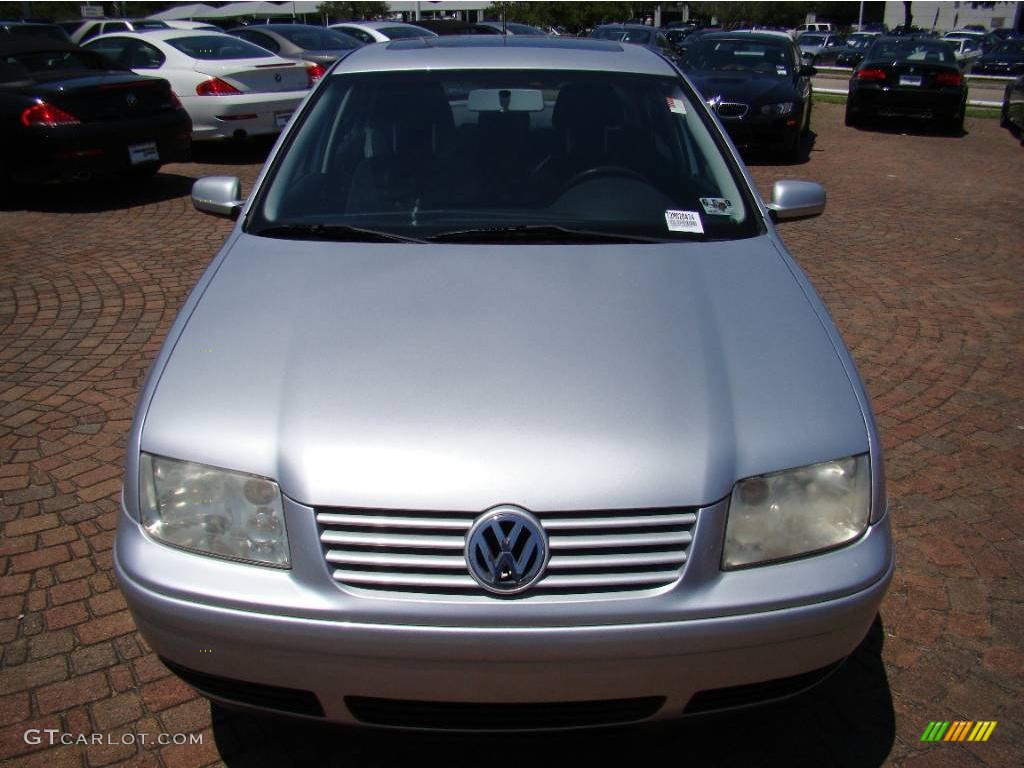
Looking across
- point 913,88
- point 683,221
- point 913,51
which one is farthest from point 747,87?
point 683,221

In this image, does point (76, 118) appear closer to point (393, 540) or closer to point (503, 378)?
point (503, 378)

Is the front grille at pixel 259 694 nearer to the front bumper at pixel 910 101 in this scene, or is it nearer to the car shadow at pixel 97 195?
the car shadow at pixel 97 195

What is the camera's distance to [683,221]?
9.92 ft

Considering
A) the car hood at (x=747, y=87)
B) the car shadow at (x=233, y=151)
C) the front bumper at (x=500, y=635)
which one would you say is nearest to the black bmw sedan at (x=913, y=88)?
the car hood at (x=747, y=87)

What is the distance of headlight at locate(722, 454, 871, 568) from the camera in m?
2.01

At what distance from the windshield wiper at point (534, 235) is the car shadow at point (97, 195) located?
23.0 ft

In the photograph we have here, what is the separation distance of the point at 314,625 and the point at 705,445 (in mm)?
936

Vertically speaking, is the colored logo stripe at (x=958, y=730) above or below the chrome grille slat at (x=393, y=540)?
below

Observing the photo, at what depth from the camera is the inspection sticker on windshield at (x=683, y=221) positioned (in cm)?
299

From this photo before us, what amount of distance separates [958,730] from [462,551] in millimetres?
1582

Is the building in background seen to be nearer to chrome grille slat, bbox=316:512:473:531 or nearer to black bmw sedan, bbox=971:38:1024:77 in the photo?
black bmw sedan, bbox=971:38:1024:77

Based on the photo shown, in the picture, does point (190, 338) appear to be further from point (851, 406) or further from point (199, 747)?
point (851, 406)

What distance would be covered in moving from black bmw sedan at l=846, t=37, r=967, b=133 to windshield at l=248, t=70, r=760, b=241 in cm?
1246

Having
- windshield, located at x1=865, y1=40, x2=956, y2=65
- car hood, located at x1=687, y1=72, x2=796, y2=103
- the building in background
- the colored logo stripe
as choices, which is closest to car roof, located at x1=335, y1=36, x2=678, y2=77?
the colored logo stripe
